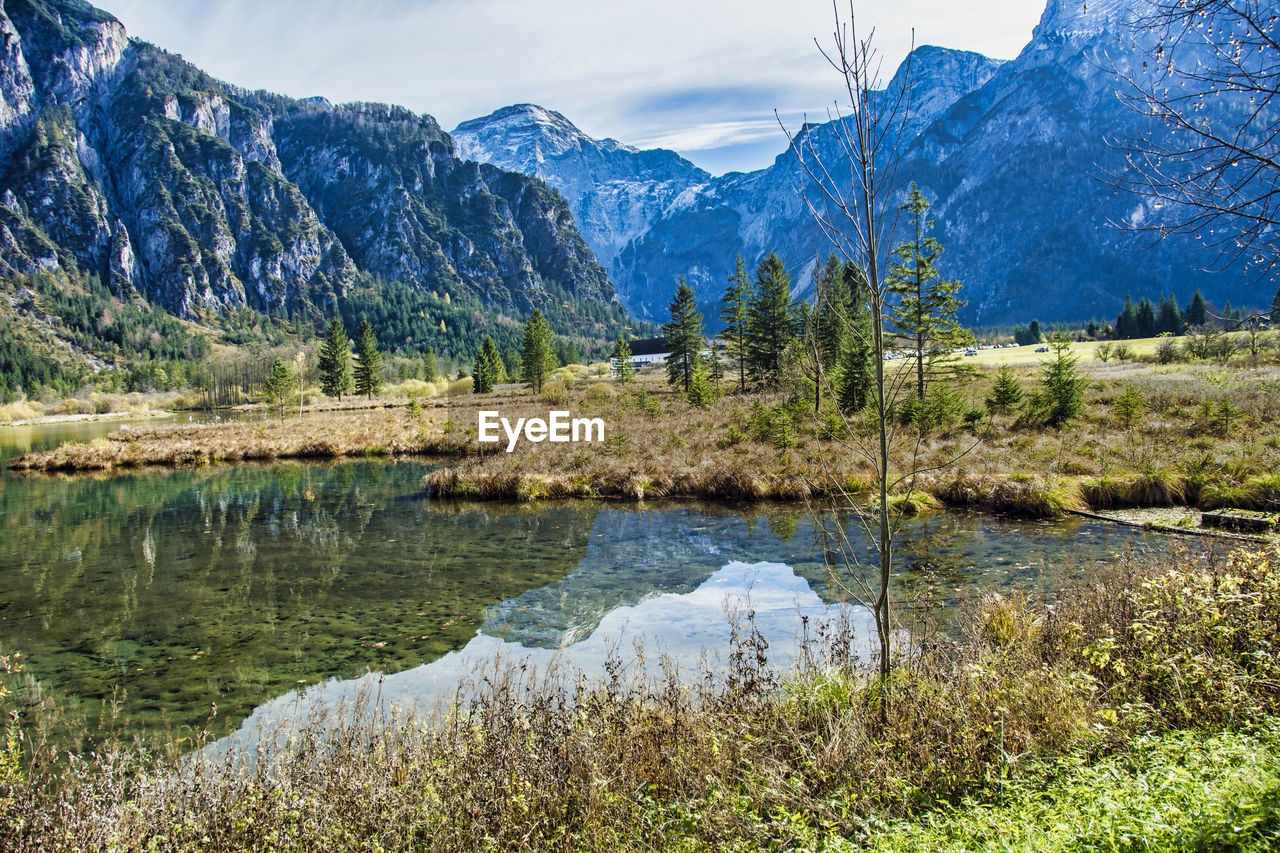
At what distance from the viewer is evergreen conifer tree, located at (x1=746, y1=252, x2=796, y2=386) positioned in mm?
47000

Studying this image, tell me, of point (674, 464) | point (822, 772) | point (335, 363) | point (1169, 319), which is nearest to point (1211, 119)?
point (822, 772)

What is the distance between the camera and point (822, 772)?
402 cm

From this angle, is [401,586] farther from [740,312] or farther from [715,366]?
[715,366]

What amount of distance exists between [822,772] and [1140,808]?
5.31 feet

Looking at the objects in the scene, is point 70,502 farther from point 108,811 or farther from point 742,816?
point 742,816

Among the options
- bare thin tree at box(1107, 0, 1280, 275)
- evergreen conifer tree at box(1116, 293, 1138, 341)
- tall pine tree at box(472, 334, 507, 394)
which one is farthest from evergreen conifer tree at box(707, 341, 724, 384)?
evergreen conifer tree at box(1116, 293, 1138, 341)

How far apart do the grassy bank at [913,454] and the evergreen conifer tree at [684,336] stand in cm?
1406

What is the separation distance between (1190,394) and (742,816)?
32842 millimetres

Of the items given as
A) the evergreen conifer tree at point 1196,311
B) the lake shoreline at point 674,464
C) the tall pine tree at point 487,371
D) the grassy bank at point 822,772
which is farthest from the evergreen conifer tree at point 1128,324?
the grassy bank at point 822,772

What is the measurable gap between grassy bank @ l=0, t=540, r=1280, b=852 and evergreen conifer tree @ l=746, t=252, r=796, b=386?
138 feet

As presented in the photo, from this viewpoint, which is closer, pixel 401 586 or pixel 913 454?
pixel 913 454

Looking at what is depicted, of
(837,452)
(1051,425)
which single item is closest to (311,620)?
(837,452)

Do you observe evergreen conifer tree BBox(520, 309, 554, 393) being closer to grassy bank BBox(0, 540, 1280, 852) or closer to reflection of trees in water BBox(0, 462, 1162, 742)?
reflection of trees in water BBox(0, 462, 1162, 742)

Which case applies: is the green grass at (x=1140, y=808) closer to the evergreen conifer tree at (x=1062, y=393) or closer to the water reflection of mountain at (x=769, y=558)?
the water reflection of mountain at (x=769, y=558)
